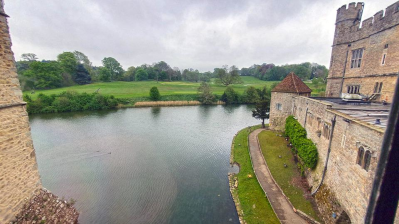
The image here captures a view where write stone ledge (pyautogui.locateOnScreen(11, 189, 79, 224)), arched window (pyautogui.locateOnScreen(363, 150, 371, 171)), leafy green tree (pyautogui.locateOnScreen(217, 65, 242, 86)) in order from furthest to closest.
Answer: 1. leafy green tree (pyautogui.locateOnScreen(217, 65, 242, 86))
2. stone ledge (pyautogui.locateOnScreen(11, 189, 79, 224))
3. arched window (pyautogui.locateOnScreen(363, 150, 371, 171))

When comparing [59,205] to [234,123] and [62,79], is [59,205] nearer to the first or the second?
[234,123]

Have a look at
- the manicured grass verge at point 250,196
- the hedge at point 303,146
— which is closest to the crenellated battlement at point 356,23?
the hedge at point 303,146

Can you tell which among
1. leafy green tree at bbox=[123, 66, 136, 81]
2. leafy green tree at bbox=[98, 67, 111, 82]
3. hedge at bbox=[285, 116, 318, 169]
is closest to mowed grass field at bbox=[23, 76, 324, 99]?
leafy green tree at bbox=[98, 67, 111, 82]

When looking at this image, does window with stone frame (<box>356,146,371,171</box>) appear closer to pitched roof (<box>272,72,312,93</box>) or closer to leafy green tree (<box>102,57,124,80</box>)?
pitched roof (<box>272,72,312,93</box>)

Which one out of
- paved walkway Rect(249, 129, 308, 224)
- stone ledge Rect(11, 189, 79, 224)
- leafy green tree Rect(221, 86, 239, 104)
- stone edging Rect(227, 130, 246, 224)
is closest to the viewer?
stone ledge Rect(11, 189, 79, 224)

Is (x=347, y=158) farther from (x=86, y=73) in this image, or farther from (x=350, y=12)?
(x=86, y=73)

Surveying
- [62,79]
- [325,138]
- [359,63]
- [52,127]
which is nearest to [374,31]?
[359,63]

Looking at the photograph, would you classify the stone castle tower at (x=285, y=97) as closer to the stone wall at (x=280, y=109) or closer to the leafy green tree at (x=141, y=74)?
the stone wall at (x=280, y=109)
